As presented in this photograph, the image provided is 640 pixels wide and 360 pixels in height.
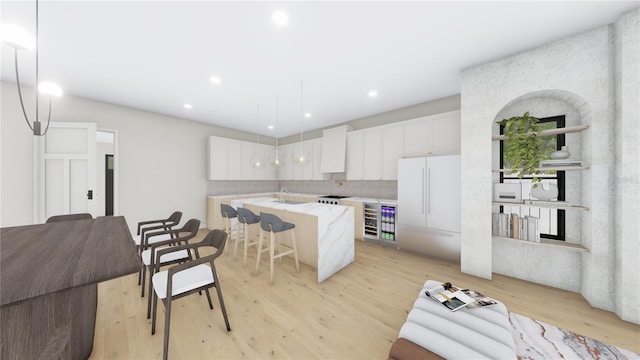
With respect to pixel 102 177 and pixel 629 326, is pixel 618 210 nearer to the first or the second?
pixel 629 326

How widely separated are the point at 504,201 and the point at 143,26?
4537 millimetres

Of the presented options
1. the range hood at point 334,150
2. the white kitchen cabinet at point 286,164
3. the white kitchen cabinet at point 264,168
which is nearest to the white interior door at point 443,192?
the range hood at point 334,150

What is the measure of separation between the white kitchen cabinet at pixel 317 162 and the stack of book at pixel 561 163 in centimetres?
404

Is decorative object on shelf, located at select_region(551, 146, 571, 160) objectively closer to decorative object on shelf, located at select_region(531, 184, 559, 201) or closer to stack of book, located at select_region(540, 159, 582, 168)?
stack of book, located at select_region(540, 159, 582, 168)

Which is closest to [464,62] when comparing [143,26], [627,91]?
[627,91]

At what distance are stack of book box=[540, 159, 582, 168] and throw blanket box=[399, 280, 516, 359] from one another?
187cm

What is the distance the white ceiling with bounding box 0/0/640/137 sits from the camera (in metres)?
1.83

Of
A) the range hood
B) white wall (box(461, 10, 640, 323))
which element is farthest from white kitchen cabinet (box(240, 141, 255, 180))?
white wall (box(461, 10, 640, 323))

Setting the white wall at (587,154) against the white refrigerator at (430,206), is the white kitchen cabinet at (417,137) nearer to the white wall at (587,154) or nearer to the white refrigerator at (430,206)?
the white refrigerator at (430,206)

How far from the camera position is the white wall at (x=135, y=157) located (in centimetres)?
317

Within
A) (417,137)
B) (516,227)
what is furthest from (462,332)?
(417,137)

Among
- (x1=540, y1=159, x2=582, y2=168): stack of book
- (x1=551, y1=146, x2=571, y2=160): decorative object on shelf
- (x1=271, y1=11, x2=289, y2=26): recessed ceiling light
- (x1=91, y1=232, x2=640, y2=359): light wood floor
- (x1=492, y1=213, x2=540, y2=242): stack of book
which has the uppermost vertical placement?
(x1=271, y1=11, x2=289, y2=26): recessed ceiling light

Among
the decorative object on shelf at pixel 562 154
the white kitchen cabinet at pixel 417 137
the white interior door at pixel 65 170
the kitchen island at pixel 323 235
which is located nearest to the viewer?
the decorative object on shelf at pixel 562 154

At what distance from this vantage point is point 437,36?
2186mm
